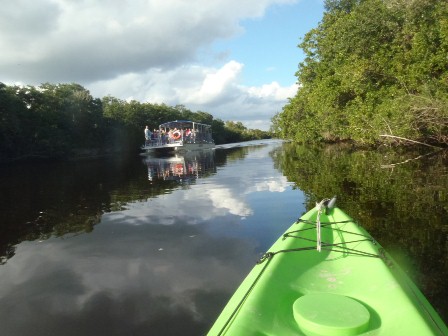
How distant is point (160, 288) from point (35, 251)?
299cm

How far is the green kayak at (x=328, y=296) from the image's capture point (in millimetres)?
2535

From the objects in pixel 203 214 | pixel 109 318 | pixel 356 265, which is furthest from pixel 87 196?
pixel 356 265

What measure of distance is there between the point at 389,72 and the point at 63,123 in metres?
36.8

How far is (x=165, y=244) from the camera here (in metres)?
6.15

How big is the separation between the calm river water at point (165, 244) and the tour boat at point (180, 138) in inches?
975

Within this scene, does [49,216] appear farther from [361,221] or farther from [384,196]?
[384,196]

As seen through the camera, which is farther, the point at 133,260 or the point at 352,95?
the point at 352,95

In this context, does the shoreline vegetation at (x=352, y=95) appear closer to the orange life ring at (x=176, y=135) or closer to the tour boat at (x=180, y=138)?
the tour boat at (x=180, y=138)

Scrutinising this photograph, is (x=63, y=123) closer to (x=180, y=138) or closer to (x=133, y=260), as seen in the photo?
(x=180, y=138)

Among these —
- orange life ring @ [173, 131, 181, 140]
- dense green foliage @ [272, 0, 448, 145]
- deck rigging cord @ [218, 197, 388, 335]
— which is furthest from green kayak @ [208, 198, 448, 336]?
orange life ring @ [173, 131, 181, 140]

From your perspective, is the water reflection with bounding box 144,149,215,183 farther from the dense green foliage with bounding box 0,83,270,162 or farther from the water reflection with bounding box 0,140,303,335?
the dense green foliage with bounding box 0,83,270,162

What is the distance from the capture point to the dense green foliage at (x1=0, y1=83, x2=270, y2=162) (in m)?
34.5

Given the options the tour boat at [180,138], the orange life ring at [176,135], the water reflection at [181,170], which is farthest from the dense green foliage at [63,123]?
the water reflection at [181,170]

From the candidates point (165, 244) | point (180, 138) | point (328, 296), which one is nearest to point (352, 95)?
point (180, 138)
